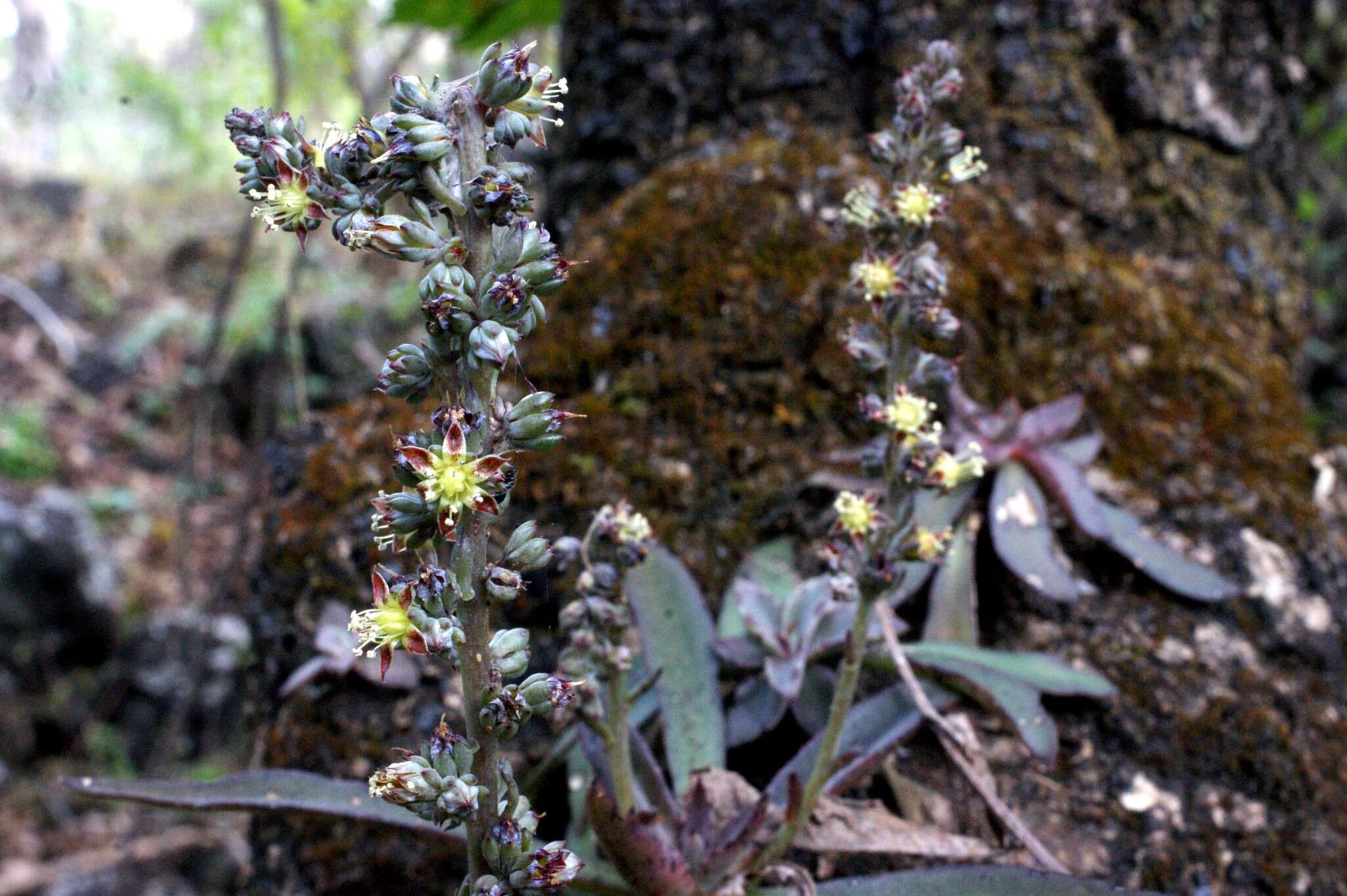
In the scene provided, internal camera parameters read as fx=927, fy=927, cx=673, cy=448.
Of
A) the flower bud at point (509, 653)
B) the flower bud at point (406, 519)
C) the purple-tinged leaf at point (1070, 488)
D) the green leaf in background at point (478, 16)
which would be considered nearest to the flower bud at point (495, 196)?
the flower bud at point (406, 519)

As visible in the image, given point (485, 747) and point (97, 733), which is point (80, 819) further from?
point (485, 747)

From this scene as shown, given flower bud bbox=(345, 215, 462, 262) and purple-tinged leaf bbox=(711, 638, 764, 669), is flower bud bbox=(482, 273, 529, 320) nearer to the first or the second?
flower bud bbox=(345, 215, 462, 262)

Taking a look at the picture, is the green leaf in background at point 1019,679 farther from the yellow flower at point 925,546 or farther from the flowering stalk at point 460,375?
the flowering stalk at point 460,375

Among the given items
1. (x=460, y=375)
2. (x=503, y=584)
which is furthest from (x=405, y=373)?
(x=503, y=584)

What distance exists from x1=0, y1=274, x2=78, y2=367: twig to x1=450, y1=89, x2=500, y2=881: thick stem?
9511 mm

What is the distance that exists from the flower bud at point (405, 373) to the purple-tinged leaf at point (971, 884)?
1.20 m

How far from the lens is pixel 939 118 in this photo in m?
3.01

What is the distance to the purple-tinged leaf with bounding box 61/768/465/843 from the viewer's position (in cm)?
167

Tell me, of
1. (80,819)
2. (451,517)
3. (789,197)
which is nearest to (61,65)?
(80,819)

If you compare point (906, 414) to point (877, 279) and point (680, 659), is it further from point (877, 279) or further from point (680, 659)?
point (680, 659)

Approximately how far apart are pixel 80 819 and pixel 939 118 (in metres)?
6.69

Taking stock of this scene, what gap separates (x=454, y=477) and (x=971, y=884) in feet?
3.84

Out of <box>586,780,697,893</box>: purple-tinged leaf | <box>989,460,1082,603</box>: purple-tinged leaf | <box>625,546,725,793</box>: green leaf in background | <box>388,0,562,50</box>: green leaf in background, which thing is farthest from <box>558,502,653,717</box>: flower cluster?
<box>388,0,562,50</box>: green leaf in background

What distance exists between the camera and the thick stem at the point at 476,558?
3.65 feet
